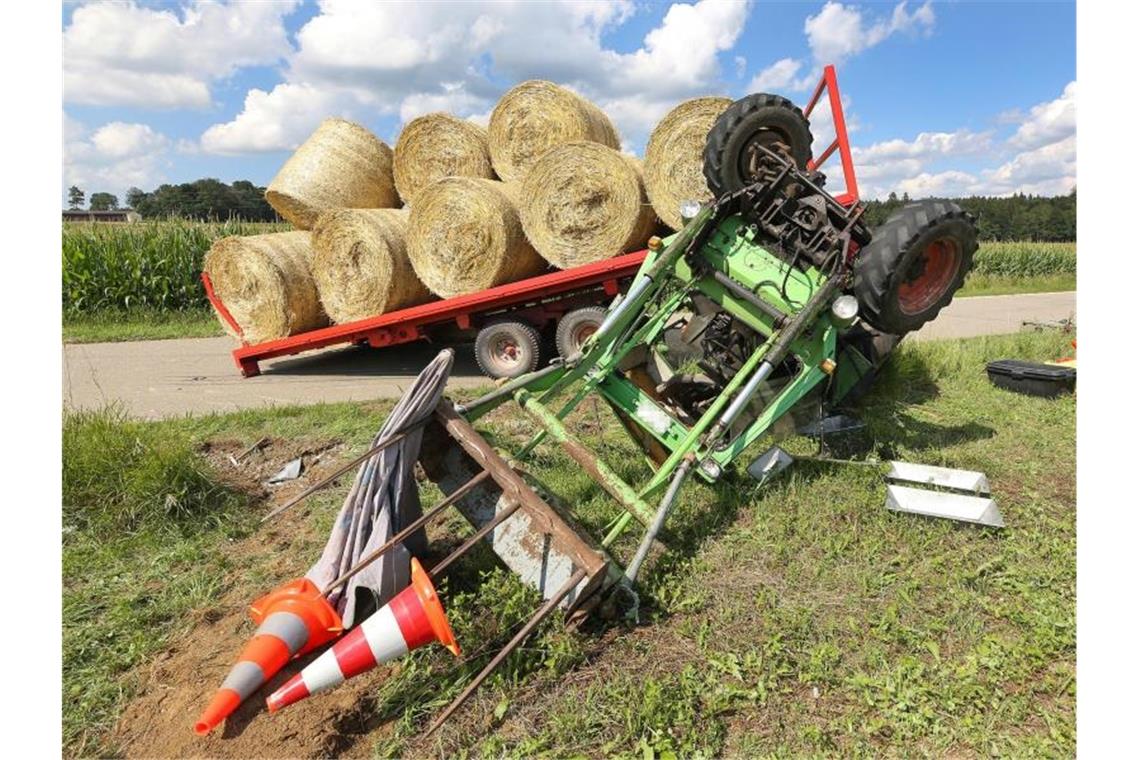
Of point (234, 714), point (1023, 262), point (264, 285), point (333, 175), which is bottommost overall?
point (234, 714)

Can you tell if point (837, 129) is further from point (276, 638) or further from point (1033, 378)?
point (276, 638)

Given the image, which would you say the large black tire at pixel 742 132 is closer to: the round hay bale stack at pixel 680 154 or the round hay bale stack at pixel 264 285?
the round hay bale stack at pixel 680 154

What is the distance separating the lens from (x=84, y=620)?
3.14 m

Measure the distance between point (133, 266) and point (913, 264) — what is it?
39.2 feet

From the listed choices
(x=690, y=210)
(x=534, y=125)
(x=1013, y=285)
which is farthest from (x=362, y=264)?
(x=1013, y=285)

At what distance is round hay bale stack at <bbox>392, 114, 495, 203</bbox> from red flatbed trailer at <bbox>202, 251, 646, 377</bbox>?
5.37ft

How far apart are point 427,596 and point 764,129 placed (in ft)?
12.9

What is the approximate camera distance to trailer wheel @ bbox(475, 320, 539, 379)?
748 cm

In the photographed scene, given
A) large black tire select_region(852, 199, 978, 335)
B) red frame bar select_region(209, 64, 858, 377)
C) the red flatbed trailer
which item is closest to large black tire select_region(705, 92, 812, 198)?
large black tire select_region(852, 199, 978, 335)

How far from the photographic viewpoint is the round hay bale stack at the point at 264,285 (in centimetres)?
809

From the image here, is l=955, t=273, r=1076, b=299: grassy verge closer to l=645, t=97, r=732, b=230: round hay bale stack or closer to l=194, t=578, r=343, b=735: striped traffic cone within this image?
l=645, t=97, r=732, b=230: round hay bale stack

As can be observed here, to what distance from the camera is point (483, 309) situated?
751cm

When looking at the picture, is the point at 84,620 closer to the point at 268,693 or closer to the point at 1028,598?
the point at 268,693

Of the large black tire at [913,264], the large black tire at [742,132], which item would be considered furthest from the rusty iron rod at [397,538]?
the large black tire at [742,132]
